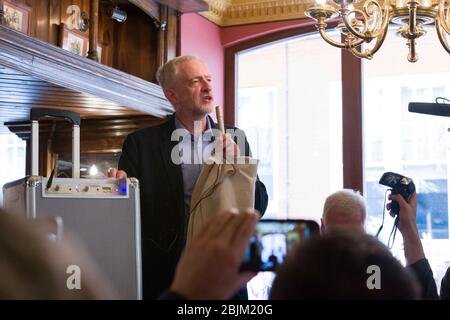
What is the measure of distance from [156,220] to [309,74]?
11.9ft

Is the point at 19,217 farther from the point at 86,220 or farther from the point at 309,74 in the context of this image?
the point at 309,74

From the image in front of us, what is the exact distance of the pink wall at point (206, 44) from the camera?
5.86 metres

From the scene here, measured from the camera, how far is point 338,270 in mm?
805

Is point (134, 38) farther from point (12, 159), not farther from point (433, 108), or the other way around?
point (433, 108)

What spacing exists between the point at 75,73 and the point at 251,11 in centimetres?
222

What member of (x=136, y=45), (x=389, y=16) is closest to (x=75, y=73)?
(x=136, y=45)

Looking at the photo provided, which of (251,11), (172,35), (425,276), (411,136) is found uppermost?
(251,11)

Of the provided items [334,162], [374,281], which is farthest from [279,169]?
[374,281]

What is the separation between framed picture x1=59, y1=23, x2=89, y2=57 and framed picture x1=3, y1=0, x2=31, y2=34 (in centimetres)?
26

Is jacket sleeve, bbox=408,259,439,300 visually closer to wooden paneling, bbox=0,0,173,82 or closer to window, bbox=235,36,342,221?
wooden paneling, bbox=0,0,173,82

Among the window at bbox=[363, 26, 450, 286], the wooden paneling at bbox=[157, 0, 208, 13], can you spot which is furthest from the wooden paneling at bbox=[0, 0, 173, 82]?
the window at bbox=[363, 26, 450, 286]

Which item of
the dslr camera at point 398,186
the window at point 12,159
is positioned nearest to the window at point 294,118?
the window at point 12,159

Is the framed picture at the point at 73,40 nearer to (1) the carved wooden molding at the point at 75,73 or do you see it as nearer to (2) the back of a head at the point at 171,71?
(1) the carved wooden molding at the point at 75,73

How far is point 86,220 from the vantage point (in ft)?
9.46
